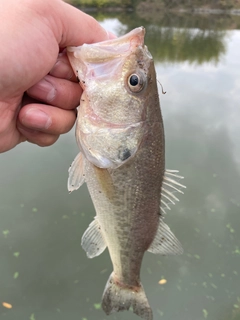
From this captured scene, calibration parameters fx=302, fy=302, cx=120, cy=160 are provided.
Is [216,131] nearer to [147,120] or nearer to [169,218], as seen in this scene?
[169,218]

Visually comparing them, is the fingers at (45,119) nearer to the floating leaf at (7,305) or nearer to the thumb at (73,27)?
the thumb at (73,27)

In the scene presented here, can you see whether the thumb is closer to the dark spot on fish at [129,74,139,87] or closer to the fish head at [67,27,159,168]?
the fish head at [67,27,159,168]

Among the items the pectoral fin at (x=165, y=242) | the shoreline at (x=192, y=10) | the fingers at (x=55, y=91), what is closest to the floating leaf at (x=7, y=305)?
the pectoral fin at (x=165, y=242)

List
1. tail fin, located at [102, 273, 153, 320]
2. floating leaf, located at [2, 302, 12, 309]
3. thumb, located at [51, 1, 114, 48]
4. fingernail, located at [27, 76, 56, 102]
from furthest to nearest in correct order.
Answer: floating leaf, located at [2, 302, 12, 309] → tail fin, located at [102, 273, 153, 320] → fingernail, located at [27, 76, 56, 102] → thumb, located at [51, 1, 114, 48]

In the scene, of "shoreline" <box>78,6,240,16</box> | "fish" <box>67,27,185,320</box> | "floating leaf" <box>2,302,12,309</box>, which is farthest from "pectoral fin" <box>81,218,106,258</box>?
"shoreline" <box>78,6,240,16</box>

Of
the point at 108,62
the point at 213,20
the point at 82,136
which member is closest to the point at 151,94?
the point at 108,62

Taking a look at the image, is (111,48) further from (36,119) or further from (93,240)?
(93,240)
